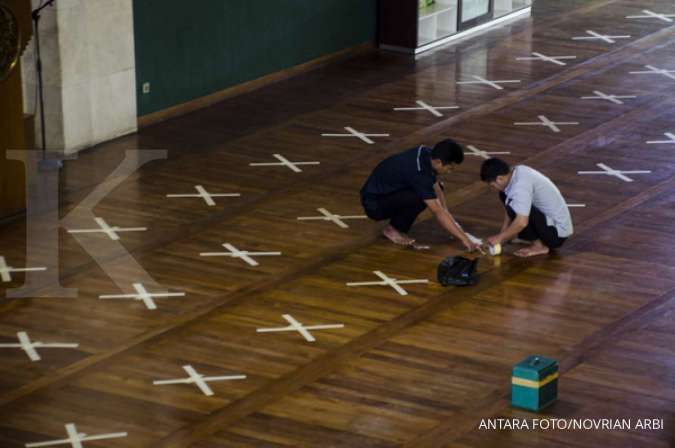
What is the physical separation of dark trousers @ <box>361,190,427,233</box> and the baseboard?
3132mm

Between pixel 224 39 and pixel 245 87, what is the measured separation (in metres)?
0.54

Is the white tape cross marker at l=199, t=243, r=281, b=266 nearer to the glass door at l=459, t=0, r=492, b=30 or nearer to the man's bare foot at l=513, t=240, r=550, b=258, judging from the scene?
the man's bare foot at l=513, t=240, r=550, b=258

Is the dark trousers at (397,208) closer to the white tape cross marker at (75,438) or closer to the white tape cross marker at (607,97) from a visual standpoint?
the white tape cross marker at (75,438)

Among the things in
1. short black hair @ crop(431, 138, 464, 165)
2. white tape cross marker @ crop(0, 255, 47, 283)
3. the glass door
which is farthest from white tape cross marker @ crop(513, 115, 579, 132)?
white tape cross marker @ crop(0, 255, 47, 283)

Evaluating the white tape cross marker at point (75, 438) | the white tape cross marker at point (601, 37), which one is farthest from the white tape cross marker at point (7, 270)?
the white tape cross marker at point (601, 37)

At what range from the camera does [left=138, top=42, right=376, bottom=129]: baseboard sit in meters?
11.6

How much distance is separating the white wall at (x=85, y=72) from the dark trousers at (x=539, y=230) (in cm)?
361

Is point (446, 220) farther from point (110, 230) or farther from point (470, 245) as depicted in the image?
point (110, 230)

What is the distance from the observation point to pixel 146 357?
731cm

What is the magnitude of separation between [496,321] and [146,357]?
1.92 meters

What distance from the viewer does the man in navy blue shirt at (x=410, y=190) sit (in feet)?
27.6

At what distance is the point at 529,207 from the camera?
27.7ft

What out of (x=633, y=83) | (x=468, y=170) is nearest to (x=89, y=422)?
(x=468, y=170)

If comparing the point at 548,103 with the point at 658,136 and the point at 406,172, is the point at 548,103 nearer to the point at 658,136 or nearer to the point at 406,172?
the point at 658,136
